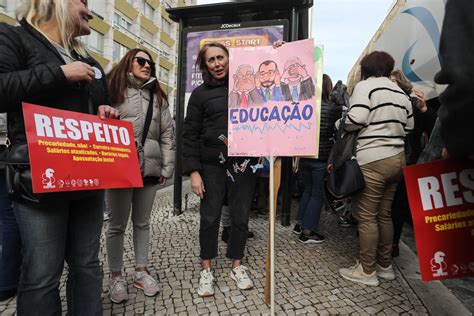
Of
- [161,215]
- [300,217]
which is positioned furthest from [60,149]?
[161,215]

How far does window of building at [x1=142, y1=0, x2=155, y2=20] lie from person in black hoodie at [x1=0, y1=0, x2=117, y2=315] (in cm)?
2859

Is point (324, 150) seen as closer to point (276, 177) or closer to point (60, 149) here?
point (276, 177)

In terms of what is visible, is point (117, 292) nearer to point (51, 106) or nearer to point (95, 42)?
point (51, 106)

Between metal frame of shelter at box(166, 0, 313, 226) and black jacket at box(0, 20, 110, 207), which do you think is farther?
metal frame of shelter at box(166, 0, 313, 226)

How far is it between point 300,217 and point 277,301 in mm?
1773

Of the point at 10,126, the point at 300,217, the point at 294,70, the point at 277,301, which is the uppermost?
the point at 294,70

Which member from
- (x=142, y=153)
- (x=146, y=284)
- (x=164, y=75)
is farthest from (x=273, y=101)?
(x=164, y=75)

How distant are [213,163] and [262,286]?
1.10m

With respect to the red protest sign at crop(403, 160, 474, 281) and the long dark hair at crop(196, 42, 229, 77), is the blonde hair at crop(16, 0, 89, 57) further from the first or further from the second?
the red protest sign at crop(403, 160, 474, 281)

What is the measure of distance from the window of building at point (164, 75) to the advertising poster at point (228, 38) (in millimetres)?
26642

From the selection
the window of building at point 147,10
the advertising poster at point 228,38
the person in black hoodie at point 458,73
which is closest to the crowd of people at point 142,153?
the person in black hoodie at point 458,73

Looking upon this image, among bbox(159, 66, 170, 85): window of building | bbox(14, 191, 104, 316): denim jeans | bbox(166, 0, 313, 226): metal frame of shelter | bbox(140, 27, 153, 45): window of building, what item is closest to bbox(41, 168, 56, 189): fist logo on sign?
bbox(14, 191, 104, 316): denim jeans

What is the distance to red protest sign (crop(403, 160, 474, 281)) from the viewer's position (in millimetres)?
1195

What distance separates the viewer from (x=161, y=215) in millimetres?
4785
